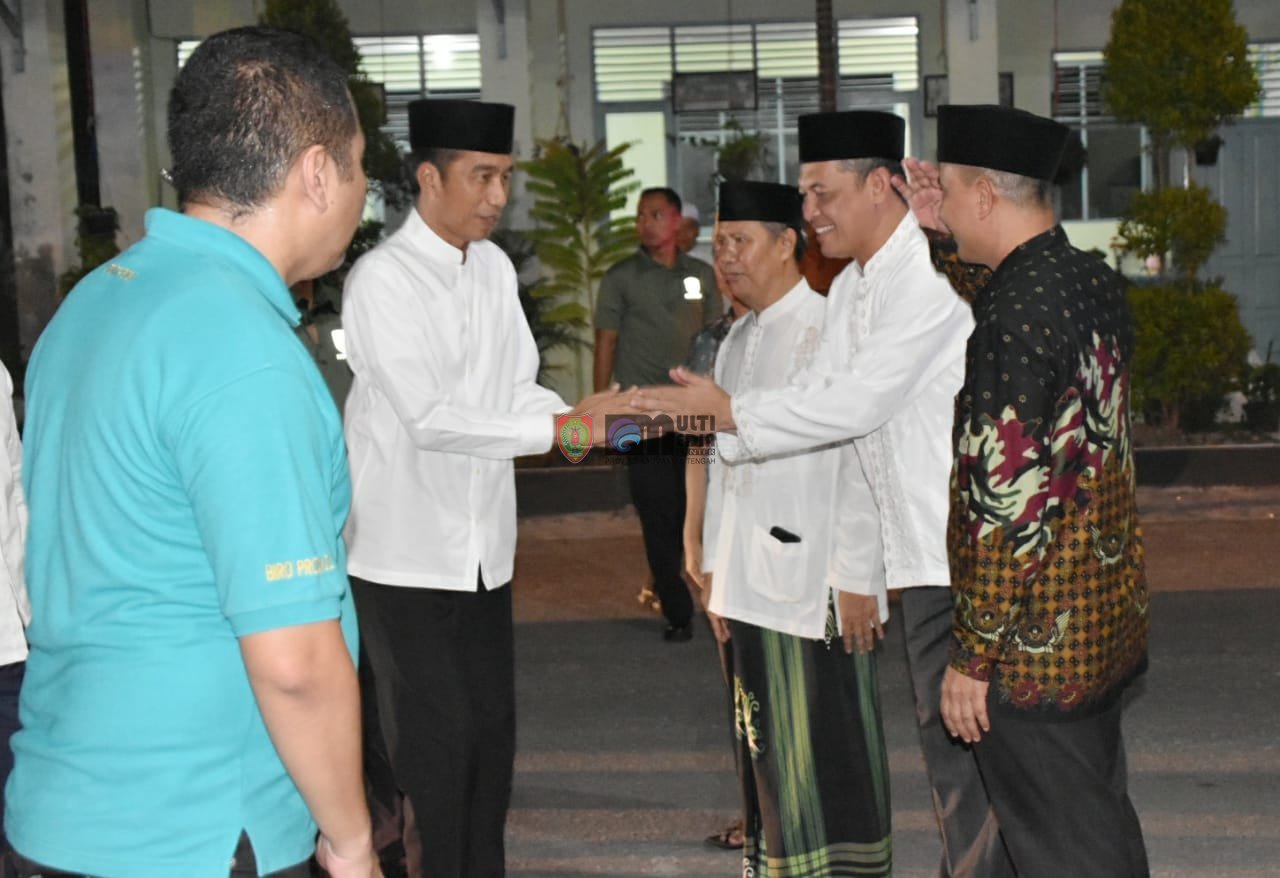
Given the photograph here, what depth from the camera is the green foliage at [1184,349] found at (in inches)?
534

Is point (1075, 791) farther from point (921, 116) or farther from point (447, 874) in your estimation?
point (921, 116)

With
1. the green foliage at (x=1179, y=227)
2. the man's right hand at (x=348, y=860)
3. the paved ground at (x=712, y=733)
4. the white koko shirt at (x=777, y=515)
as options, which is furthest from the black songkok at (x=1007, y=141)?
the green foliage at (x=1179, y=227)

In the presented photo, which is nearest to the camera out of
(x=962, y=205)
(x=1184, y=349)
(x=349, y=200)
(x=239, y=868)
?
(x=239, y=868)

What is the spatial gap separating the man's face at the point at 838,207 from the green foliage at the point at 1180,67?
36.7 feet

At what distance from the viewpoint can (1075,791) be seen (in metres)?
3.38

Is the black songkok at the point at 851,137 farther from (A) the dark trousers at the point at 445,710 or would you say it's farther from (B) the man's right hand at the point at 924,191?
(A) the dark trousers at the point at 445,710

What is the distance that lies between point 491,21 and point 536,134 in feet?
4.21

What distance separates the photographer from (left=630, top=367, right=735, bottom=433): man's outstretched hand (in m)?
4.40

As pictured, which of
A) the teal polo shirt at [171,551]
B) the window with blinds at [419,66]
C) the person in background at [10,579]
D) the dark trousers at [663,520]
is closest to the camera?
the teal polo shirt at [171,551]

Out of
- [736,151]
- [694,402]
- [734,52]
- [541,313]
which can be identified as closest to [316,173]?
[694,402]

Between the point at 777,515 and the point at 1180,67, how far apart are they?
11.7 m

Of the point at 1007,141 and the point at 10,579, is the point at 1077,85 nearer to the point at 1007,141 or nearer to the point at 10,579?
the point at 1007,141

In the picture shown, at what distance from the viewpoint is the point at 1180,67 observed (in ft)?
47.9

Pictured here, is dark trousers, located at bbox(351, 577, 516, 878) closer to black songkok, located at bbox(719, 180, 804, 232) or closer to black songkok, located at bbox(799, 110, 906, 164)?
black songkok, located at bbox(719, 180, 804, 232)
